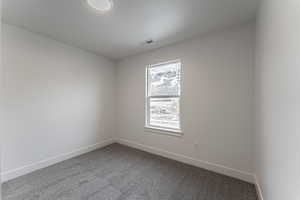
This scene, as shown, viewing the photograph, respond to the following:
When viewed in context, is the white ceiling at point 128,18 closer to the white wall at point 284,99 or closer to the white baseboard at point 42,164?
the white wall at point 284,99

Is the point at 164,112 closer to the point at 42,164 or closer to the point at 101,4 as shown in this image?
the point at 101,4

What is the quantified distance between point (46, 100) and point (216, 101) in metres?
3.19

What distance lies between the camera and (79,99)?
309 centimetres

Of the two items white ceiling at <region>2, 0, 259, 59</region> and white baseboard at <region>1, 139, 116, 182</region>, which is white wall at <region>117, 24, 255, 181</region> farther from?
white baseboard at <region>1, 139, 116, 182</region>

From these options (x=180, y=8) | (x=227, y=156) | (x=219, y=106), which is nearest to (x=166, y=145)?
(x=227, y=156)

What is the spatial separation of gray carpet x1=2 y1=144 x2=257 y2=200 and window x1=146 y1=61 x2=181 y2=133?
2.79ft

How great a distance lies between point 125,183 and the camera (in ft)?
6.76

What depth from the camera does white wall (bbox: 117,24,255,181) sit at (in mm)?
2076

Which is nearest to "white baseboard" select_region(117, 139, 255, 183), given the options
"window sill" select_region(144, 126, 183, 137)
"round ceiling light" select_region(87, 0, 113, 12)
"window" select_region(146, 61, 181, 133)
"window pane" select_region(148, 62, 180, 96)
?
"window sill" select_region(144, 126, 183, 137)

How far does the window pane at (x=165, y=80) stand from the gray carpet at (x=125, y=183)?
1.53 metres

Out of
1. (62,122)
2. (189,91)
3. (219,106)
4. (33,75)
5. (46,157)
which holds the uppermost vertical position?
(33,75)

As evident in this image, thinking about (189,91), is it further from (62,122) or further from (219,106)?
(62,122)

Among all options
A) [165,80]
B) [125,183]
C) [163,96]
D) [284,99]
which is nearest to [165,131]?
[163,96]

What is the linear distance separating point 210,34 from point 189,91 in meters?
1.09
